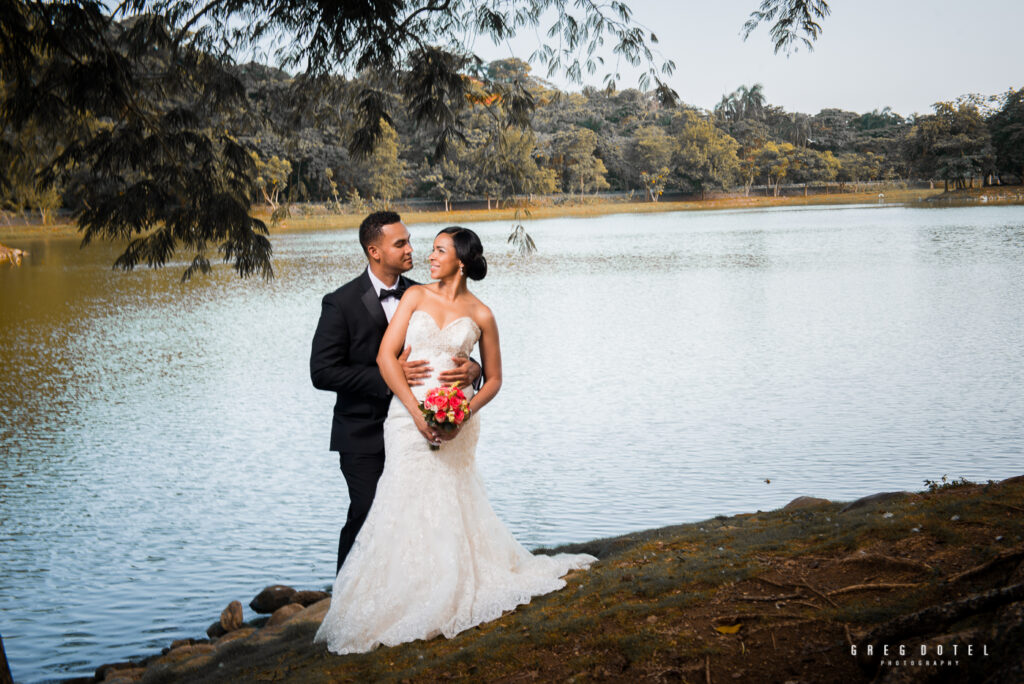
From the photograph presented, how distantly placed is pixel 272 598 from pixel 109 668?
104 cm

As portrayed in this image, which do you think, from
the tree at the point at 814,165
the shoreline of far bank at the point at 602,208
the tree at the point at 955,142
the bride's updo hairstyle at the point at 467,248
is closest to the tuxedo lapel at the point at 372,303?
the bride's updo hairstyle at the point at 467,248

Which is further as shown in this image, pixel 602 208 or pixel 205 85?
pixel 602 208

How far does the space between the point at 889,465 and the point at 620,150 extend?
218 feet

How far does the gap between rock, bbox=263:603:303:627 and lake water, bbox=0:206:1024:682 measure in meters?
0.82

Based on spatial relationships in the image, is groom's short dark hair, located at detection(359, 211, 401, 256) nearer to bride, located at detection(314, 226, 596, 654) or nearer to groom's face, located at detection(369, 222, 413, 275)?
groom's face, located at detection(369, 222, 413, 275)

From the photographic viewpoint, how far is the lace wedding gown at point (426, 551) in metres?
3.80

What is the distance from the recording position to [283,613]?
18.1 feet

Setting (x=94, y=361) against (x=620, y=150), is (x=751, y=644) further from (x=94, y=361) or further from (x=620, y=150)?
(x=620, y=150)

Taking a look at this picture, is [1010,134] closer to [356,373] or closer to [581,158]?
[581,158]

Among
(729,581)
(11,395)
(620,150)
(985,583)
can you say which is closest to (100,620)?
(729,581)

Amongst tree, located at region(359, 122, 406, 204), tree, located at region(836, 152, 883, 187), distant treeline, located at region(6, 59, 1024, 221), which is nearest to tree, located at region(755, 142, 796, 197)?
distant treeline, located at region(6, 59, 1024, 221)

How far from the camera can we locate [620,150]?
72625 millimetres

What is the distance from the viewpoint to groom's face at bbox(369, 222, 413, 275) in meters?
4.10

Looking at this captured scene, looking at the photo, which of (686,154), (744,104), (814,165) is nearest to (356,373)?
(686,154)
